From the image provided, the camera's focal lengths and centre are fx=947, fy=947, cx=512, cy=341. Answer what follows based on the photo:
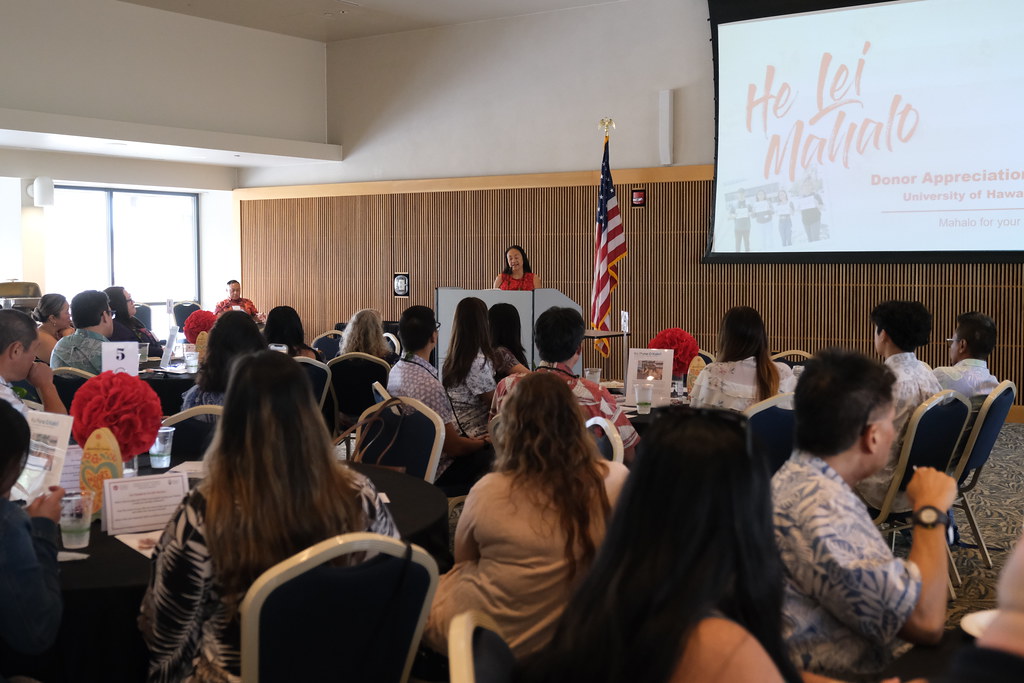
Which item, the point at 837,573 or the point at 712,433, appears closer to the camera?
the point at 712,433

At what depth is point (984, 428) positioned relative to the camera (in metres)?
4.64

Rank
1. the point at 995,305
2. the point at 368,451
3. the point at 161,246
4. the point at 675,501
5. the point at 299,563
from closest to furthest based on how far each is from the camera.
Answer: the point at 675,501, the point at 299,563, the point at 368,451, the point at 995,305, the point at 161,246

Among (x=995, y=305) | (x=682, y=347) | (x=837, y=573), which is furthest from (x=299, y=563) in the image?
(x=995, y=305)

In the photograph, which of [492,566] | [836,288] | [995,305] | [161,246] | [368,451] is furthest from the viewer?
[161,246]

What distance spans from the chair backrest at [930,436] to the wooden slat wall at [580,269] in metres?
5.61

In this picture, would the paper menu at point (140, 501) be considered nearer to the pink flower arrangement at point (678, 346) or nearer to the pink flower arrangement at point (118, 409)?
the pink flower arrangement at point (118, 409)

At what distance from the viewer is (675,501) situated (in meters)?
1.44

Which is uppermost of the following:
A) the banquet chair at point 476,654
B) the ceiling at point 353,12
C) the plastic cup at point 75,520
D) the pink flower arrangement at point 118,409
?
the ceiling at point 353,12

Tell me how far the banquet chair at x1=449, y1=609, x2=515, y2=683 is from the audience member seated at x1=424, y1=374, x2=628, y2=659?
Result: 90 centimetres

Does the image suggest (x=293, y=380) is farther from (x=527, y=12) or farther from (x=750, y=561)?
(x=527, y=12)

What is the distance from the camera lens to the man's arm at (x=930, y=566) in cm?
208

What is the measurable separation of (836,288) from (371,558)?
8.98 metres

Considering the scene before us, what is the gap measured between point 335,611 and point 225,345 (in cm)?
252

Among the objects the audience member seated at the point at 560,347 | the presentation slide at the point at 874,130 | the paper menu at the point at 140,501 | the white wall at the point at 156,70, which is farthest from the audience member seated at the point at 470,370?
the white wall at the point at 156,70
